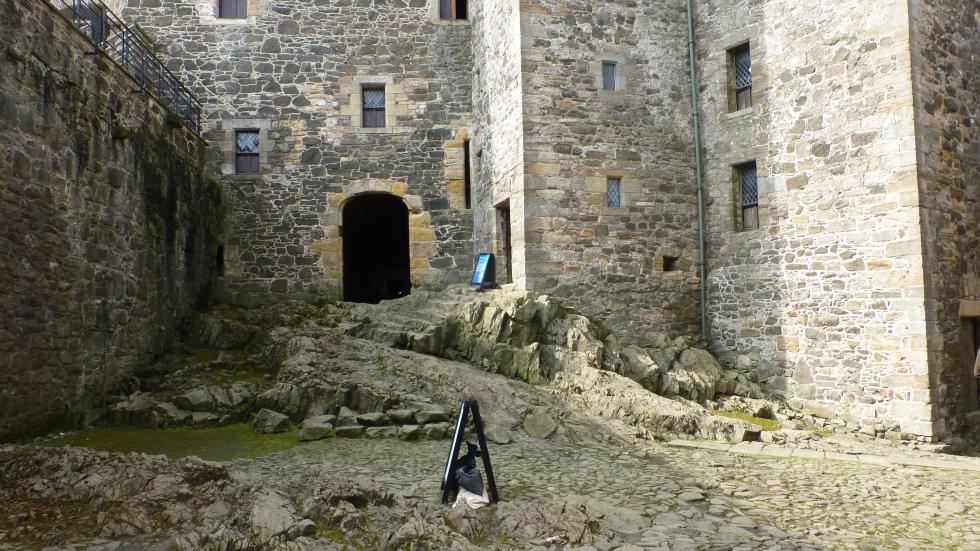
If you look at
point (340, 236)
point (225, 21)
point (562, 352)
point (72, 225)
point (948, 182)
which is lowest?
point (562, 352)

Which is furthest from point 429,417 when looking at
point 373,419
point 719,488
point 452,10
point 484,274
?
point 452,10

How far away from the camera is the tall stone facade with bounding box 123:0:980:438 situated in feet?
31.3

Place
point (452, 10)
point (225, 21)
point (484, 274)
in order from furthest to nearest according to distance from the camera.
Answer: point (452, 10)
point (225, 21)
point (484, 274)

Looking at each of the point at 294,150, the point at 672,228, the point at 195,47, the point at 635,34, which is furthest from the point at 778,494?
the point at 195,47

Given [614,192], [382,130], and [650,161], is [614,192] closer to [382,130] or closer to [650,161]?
[650,161]

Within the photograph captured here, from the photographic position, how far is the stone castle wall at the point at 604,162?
11359 millimetres

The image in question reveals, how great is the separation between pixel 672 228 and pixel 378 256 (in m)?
11.7

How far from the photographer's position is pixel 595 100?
11820 millimetres

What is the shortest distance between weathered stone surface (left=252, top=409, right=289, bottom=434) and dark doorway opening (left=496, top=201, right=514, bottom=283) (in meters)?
5.57

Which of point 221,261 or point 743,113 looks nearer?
point 743,113

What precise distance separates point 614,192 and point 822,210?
10.9 feet

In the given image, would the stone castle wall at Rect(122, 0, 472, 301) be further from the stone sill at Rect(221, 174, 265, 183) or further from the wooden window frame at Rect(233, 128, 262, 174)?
the wooden window frame at Rect(233, 128, 262, 174)

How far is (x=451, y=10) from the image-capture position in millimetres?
15047

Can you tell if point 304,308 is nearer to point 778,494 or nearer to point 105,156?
point 105,156
